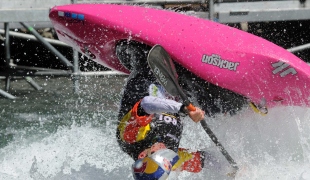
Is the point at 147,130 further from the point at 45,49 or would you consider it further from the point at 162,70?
the point at 45,49

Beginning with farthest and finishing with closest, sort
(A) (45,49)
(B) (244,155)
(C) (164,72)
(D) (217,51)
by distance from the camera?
(A) (45,49)
(B) (244,155)
(D) (217,51)
(C) (164,72)

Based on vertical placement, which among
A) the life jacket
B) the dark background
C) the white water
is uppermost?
the life jacket

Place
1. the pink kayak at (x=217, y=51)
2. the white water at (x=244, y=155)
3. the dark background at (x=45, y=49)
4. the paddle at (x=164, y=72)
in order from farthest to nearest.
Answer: the dark background at (x=45, y=49)
the white water at (x=244, y=155)
the pink kayak at (x=217, y=51)
the paddle at (x=164, y=72)

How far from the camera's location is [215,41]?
4320 millimetres

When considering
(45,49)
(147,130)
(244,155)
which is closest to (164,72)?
(147,130)

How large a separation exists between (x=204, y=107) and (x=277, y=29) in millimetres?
4529

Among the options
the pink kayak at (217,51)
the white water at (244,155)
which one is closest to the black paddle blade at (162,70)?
the pink kayak at (217,51)

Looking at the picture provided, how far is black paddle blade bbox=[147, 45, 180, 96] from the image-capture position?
403 cm

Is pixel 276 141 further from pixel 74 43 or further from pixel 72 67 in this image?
pixel 72 67

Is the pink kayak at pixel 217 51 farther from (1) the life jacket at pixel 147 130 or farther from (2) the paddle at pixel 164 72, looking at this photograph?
(1) the life jacket at pixel 147 130

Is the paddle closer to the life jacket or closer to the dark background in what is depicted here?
the life jacket

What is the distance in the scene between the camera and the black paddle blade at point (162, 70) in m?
4.03

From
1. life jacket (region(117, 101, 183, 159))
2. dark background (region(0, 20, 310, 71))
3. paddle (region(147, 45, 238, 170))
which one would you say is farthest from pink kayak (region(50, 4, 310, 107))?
dark background (region(0, 20, 310, 71))

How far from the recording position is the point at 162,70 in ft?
13.3
